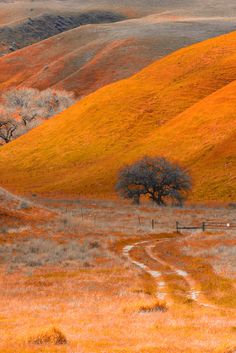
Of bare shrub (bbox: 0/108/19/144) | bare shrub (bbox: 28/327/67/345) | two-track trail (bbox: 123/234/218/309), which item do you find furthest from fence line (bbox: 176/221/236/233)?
bare shrub (bbox: 0/108/19/144)

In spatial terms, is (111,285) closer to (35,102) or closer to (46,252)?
(46,252)

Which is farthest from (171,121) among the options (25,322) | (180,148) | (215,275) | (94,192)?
(25,322)

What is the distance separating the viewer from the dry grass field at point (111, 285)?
15.5m

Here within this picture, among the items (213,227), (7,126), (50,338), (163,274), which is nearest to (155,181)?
(213,227)

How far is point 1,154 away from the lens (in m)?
125

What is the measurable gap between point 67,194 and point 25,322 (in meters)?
74.4

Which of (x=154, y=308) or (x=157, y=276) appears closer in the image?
(x=154, y=308)

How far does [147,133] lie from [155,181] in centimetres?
3241

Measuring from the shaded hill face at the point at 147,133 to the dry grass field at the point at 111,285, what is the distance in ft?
102

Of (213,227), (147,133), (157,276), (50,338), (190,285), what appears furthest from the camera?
(147,133)

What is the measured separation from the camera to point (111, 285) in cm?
2842

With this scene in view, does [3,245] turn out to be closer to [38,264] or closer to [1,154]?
[38,264]

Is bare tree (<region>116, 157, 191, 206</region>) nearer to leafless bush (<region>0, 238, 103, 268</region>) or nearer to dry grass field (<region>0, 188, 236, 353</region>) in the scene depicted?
dry grass field (<region>0, 188, 236, 353</region>)

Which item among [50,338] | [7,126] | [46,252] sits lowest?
[50,338]
